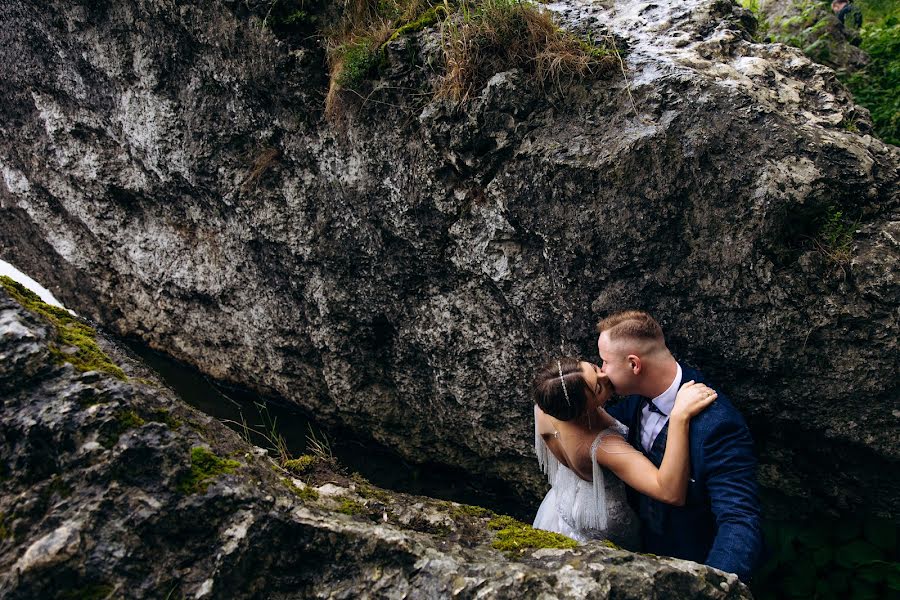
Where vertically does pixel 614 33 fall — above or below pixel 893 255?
above

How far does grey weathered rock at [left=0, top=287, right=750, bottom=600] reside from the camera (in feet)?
8.02

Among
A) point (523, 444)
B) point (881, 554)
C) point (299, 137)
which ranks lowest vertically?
point (881, 554)

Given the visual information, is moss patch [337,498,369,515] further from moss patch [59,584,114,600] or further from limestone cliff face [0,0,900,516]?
limestone cliff face [0,0,900,516]

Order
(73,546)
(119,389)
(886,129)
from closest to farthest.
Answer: (73,546) < (119,389) < (886,129)

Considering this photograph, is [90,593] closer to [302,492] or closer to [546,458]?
[302,492]

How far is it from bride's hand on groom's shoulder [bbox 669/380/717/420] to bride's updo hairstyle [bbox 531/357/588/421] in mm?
509

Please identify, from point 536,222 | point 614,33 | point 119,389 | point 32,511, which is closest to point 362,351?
point 536,222

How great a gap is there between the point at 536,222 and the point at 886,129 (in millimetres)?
4249

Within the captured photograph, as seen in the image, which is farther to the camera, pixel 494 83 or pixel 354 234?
pixel 354 234

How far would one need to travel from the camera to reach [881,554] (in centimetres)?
392

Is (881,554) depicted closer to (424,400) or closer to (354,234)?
(424,400)

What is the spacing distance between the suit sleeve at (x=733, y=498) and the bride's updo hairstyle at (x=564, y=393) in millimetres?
707

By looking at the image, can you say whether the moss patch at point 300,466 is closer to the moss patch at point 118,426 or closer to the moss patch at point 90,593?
the moss patch at point 118,426

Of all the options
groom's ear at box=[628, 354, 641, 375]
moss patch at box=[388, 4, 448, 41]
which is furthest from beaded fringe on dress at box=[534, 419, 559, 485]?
moss patch at box=[388, 4, 448, 41]
